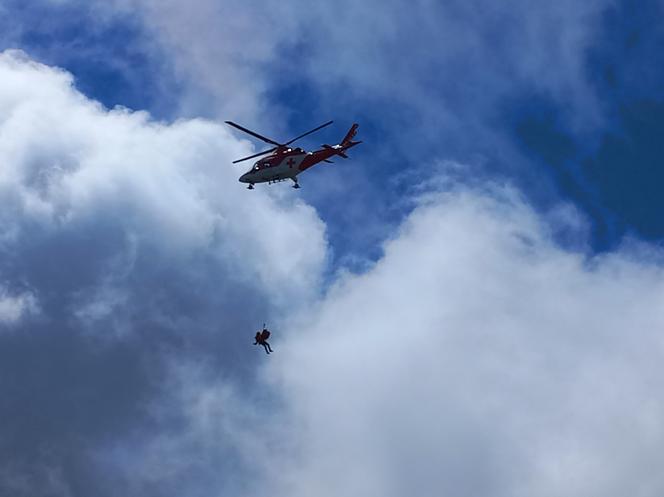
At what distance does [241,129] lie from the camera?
195 meters

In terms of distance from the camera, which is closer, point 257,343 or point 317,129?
point 257,343

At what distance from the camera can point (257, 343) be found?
167 m

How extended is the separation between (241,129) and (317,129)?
20.9 m

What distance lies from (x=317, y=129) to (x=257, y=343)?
59.9 m

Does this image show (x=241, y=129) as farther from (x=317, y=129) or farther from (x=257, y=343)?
(x=257, y=343)

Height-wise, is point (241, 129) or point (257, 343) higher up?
point (241, 129)

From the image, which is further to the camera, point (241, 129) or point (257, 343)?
point (241, 129)

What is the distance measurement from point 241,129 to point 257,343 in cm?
6105

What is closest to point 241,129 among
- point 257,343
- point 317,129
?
point 317,129

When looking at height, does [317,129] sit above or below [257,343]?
above
